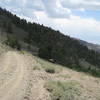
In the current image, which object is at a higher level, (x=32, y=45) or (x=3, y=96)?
(x=3, y=96)

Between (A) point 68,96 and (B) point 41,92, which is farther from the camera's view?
(B) point 41,92

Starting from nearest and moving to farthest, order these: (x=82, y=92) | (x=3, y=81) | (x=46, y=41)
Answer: (x=82, y=92), (x=3, y=81), (x=46, y=41)

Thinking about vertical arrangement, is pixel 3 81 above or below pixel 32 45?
above

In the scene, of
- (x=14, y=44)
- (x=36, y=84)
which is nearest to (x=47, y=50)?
(x=14, y=44)

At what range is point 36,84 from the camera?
25875 mm

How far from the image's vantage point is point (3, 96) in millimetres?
18875

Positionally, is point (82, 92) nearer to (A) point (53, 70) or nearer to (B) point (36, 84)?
(B) point (36, 84)

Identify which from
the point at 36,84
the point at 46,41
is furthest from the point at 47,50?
the point at 36,84

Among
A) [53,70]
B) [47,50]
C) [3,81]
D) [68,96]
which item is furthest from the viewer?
[47,50]

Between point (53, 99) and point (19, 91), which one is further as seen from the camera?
point (19, 91)

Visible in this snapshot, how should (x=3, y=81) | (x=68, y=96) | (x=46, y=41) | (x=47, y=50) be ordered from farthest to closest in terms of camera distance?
(x=46, y=41) → (x=47, y=50) → (x=3, y=81) → (x=68, y=96)

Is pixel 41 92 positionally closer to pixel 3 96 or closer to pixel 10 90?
pixel 10 90

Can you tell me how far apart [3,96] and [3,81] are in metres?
6.13

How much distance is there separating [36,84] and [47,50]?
9135 cm
